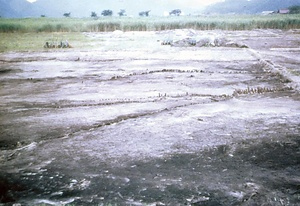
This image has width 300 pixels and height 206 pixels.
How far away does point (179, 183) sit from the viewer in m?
3.38

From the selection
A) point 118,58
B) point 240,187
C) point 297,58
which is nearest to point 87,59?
point 118,58

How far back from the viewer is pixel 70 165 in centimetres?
383

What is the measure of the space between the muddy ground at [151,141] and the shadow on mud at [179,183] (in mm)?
12

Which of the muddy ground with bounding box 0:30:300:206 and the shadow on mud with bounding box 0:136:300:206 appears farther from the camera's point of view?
the muddy ground with bounding box 0:30:300:206

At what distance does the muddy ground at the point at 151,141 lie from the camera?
3225mm

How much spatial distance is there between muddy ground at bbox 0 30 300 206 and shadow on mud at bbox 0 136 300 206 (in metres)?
0.01

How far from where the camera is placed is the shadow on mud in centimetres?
308

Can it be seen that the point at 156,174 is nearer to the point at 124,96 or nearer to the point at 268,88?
the point at 124,96

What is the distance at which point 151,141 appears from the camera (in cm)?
456

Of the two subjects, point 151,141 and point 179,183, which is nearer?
point 179,183

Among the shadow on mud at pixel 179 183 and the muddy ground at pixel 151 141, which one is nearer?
the shadow on mud at pixel 179 183

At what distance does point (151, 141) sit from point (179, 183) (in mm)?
1269

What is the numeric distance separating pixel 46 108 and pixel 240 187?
459 centimetres

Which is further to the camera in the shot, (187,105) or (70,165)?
(187,105)
